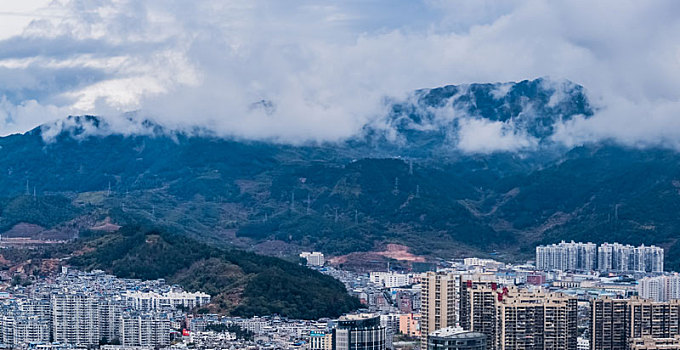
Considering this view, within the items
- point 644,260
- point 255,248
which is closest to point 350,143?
point 255,248

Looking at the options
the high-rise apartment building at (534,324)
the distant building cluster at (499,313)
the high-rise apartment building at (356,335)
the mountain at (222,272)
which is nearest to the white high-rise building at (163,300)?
the mountain at (222,272)

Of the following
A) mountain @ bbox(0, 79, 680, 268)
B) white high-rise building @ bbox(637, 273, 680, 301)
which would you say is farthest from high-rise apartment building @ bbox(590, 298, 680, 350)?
mountain @ bbox(0, 79, 680, 268)

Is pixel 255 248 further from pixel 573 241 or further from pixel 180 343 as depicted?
pixel 180 343

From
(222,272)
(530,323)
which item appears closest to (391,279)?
(222,272)

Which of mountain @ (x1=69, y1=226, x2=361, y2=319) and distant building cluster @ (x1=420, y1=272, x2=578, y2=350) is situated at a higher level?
mountain @ (x1=69, y1=226, x2=361, y2=319)

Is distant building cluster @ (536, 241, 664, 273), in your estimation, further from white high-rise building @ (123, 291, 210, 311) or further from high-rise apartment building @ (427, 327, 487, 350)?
high-rise apartment building @ (427, 327, 487, 350)

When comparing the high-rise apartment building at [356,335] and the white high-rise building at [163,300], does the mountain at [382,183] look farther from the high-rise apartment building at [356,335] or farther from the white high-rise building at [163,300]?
the high-rise apartment building at [356,335]

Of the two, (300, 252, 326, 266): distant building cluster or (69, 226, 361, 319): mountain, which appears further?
(300, 252, 326, 266): distant building cluster
